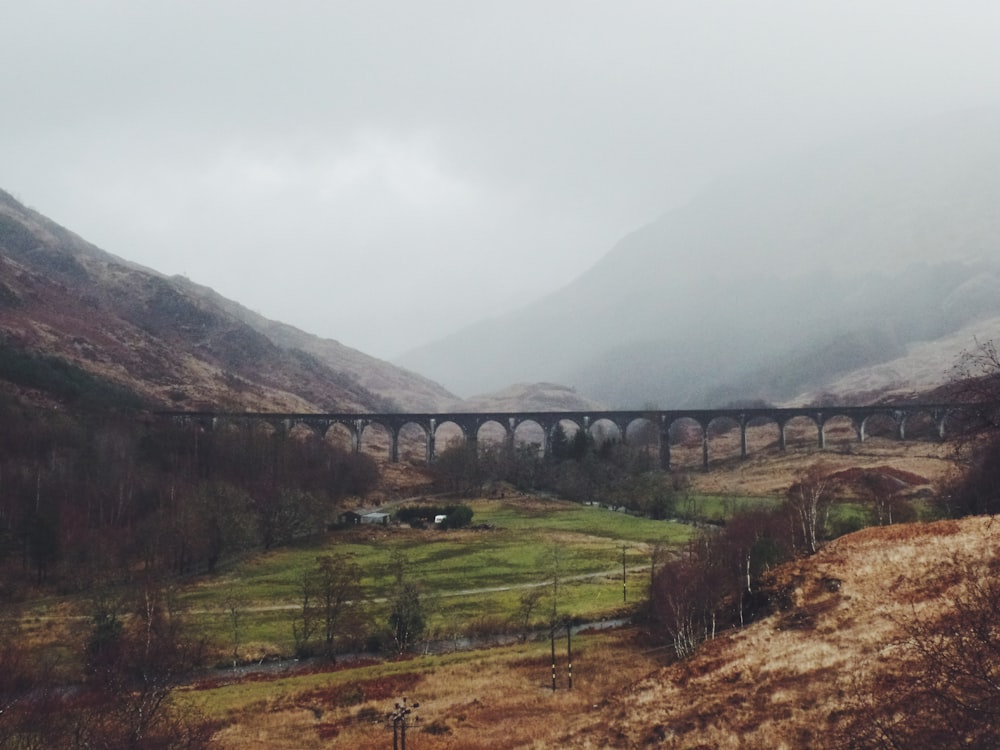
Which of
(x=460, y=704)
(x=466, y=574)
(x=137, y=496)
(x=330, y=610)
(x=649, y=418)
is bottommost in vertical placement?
(x=466, y=574)

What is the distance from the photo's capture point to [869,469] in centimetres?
8725

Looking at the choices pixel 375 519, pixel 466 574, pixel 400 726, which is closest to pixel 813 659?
pixel 400 726

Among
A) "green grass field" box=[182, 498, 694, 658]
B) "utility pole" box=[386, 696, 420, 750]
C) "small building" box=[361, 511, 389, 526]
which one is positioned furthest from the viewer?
"small building" box=[361, 511, 389, 526]

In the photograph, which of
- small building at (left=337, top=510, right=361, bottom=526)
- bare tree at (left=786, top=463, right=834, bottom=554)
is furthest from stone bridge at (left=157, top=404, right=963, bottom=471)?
bare tree at (left=786, top=463, right=834, bottom=554)

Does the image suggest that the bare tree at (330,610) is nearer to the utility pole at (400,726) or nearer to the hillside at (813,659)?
the utility pole at (400,726)

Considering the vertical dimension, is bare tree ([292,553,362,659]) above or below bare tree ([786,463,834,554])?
below

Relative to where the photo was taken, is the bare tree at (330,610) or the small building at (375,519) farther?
the small building at (375,519)

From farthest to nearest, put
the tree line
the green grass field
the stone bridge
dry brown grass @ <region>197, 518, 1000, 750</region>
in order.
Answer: the stone bridge
the tree line
the green grass field
dry brown grass @ <region>197, 518, 1000, 750</region>

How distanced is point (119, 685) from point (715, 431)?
185607mm

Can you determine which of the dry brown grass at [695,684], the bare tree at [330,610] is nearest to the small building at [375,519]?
the bare tree at [330,610]

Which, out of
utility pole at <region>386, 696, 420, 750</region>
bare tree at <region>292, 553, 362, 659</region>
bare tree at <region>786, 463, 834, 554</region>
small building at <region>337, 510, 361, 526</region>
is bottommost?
small building at <region>337, 510, 361, 526</region>

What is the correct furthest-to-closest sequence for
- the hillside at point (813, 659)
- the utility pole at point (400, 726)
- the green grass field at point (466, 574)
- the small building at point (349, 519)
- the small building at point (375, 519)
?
the small building at point (375, 519) < the small building at point (349, 519) < the green grass field at point (466, 574) < the utility pole at point (400, 726) < the hillside at point (813, 659)

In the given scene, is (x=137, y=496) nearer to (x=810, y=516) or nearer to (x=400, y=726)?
(x=400, y=726)

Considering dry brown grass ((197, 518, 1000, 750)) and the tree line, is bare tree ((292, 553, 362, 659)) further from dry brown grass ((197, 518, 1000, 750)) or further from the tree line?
the tree line
